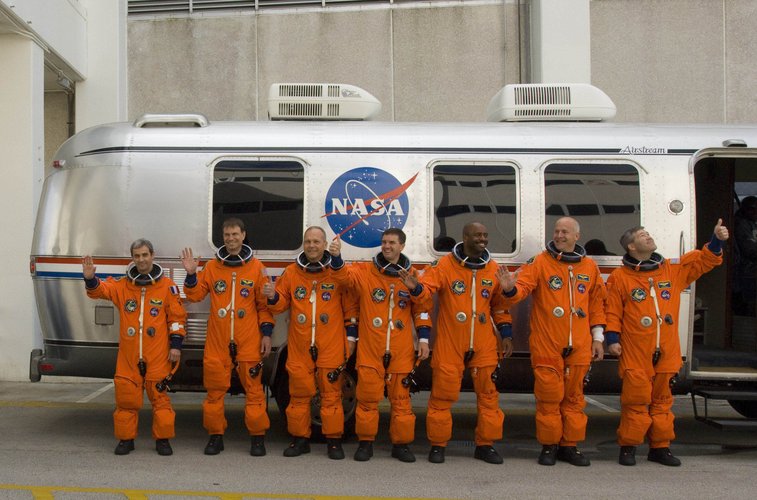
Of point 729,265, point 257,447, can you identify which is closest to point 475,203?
point 257,447

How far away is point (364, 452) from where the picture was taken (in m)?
6.19

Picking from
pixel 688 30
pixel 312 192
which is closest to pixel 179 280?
pixel 312 192

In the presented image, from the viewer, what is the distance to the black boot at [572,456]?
611cm

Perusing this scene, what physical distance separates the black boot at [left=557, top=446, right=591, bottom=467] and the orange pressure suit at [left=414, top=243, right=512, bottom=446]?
54cm

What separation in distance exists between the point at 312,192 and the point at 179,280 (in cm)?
131

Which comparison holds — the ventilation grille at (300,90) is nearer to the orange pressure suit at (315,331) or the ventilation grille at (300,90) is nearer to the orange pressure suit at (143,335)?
the orange pressure suit at (315,331)

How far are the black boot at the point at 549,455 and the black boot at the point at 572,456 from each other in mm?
96

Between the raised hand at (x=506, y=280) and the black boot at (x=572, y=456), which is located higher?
the raised hand at (x=506, y=280)

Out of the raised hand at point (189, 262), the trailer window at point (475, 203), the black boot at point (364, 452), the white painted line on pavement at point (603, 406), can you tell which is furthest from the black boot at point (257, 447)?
the white painted line on pavement at point (603, 406)

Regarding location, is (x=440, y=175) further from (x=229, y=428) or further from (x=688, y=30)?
(x=688, y=30)

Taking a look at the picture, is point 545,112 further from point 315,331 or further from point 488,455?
point 488,455

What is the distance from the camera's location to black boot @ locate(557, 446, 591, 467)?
20.0 ft

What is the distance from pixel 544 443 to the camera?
20.0 ft


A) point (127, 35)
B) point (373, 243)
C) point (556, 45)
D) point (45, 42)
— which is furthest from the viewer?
point (127, 35)
